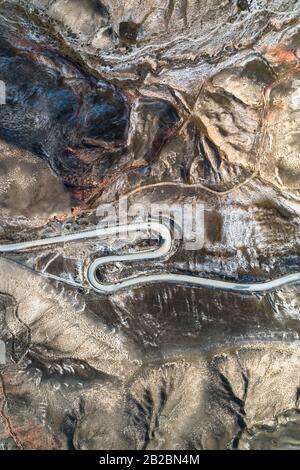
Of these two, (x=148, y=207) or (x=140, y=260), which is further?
(x=148, y=207)

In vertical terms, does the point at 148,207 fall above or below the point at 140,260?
above

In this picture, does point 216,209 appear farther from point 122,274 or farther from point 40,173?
point 40,173

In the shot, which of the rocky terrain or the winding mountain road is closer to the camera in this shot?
the rocky terrain

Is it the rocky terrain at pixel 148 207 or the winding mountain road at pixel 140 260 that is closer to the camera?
the rocky terrain at pixel 148 207
